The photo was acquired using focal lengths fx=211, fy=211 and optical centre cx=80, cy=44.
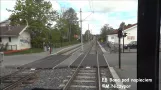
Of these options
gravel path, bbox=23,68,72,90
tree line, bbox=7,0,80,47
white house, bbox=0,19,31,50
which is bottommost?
gravel path, bbox=23,68,72,90

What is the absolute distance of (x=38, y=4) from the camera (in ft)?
133

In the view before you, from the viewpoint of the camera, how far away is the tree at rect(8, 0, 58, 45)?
4006cm

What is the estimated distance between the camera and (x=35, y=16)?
41.0 metres

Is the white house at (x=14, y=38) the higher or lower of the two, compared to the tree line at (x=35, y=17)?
lower

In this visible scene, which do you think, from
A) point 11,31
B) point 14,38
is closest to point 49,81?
point 14,38

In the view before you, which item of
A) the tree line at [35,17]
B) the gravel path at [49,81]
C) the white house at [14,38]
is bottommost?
the gravel path at [49,81]

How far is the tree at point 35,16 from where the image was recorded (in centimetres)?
4006

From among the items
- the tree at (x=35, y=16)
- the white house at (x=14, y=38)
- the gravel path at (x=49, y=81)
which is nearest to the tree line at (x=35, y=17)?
the tree at (x=35, y=16)

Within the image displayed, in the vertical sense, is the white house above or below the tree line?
below

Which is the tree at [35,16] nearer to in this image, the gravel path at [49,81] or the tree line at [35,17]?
the tree line at [35,17]

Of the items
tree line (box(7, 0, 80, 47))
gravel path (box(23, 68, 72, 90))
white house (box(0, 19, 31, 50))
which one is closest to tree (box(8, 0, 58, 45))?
tree line (box(7, 0, 80, 47))

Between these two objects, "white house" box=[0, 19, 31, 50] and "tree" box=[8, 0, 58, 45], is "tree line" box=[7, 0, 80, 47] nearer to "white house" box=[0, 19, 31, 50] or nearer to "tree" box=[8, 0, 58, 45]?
"tree" box=[8, 0, 58, 45]

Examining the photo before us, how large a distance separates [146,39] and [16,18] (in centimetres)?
4162

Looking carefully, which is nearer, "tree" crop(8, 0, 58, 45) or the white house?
the white house
